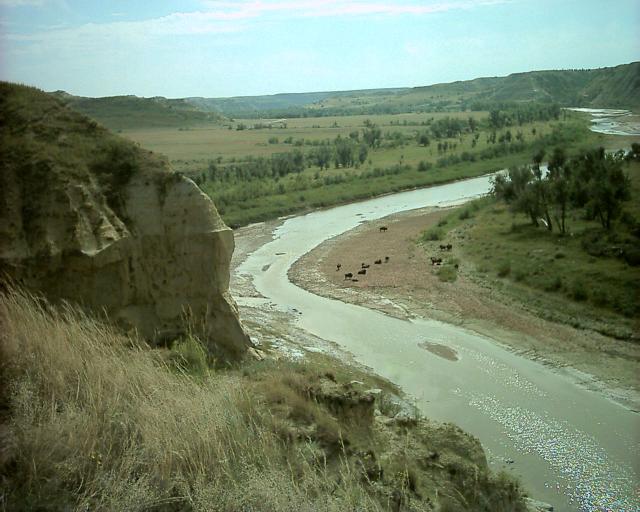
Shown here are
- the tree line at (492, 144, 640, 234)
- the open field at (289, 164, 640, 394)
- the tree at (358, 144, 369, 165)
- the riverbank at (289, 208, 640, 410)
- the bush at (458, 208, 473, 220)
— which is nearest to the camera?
the riverbank at (289, 208, 640, 410)

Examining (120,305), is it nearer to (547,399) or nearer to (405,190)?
(547,399)

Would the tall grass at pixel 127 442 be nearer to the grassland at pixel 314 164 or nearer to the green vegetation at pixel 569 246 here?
the green vegetation at pixel 569 246

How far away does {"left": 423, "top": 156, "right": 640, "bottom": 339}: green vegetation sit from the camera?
21.3 m

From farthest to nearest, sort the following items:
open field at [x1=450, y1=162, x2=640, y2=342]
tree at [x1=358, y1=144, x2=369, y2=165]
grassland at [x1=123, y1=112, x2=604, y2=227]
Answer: tree at [x1=358, y1=144, x2=369, y2=165] → grassland at [x1=123, y1=112, x2=604, y2=227] → open field at [x1=450, y1=162, x2=640, y2=342]

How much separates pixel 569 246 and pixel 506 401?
45.1ft

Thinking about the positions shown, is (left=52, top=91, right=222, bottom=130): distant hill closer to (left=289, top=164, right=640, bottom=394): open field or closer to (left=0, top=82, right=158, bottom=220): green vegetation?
(left=289, top=164, right=640, bottom=394): open field

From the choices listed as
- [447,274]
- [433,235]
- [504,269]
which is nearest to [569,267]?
[504,269]

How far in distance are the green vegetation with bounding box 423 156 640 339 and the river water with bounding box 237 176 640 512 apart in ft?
12.5

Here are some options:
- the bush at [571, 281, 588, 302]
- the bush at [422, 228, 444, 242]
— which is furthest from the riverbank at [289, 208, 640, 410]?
the bush at [571, 281, 588, 302]

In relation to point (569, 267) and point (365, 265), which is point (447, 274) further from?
point (569, 267)

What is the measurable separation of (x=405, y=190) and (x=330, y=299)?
3208 centimetres

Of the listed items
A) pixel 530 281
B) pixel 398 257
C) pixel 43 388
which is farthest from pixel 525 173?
pixel 43 388

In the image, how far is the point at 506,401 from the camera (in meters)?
15.7

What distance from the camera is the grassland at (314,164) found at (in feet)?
158
